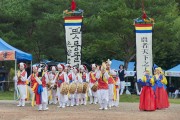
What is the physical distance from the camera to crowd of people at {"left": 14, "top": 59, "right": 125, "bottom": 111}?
17.4 meters

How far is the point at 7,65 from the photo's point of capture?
3123 centimetres

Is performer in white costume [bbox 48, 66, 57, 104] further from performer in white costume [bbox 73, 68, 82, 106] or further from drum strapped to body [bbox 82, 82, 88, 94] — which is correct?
drum strapped to body [bbox 82, 82, 88, 94]

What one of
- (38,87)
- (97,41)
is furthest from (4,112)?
(97,41)

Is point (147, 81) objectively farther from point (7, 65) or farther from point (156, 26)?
point (7, 65)

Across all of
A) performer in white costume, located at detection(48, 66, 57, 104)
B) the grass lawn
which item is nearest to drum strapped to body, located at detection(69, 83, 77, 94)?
performer in white costume, located at detection(48, 66, 57, 104)

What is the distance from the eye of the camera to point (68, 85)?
18797 millimetres

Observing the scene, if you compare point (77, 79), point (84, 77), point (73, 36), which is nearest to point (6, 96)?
point (73, 36)

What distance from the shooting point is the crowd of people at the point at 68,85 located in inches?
685

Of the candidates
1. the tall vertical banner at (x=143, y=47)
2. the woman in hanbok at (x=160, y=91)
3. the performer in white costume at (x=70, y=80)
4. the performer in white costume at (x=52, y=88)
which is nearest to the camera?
the woman in hanbok at (x=160, y=91)

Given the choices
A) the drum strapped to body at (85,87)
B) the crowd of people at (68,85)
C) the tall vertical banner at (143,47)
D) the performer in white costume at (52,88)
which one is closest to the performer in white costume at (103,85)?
the crowd of people at (68,85)

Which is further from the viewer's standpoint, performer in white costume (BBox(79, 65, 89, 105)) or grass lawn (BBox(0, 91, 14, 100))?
grass lawn (BBox(0, 91, 14, 100))

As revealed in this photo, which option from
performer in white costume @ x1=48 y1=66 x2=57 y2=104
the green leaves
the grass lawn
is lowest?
the grass lawn

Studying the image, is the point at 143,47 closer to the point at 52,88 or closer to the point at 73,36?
the point at 73,36

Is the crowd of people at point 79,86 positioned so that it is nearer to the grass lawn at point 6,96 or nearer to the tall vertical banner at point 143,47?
the tall vertical banner at point 143,47
